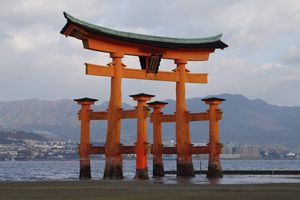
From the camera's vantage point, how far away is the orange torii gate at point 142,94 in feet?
119

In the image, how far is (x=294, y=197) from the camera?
17984mm

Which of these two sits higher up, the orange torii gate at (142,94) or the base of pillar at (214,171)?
the orange torii gate at (142,94)

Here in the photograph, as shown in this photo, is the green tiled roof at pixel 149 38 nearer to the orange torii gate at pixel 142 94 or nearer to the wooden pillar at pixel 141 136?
the orange torii gate at pixel 142 94

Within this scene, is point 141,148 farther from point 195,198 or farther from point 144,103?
point 195,198

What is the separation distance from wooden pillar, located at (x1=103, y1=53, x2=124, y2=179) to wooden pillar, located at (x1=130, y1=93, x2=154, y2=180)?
1285 mm

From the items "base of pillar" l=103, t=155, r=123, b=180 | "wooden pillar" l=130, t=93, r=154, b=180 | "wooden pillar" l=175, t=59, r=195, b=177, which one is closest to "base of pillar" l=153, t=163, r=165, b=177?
"wooden pillar" l=175, t=59, r=195, b=177

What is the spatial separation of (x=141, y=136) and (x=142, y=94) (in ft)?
8.98

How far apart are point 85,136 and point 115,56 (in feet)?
19.7

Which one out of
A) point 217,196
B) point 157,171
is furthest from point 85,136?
point 217,196

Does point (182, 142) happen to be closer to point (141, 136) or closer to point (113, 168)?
point (141, 136)

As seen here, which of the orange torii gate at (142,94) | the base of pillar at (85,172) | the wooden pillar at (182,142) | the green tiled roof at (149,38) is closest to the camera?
the green tiled roof at (149,38)

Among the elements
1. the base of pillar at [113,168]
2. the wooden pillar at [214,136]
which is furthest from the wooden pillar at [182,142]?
the base of pillar at [113,168]

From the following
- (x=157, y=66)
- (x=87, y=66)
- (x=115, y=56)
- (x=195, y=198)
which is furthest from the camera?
(x=157, y=66)

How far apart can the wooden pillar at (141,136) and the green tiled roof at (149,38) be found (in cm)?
455
